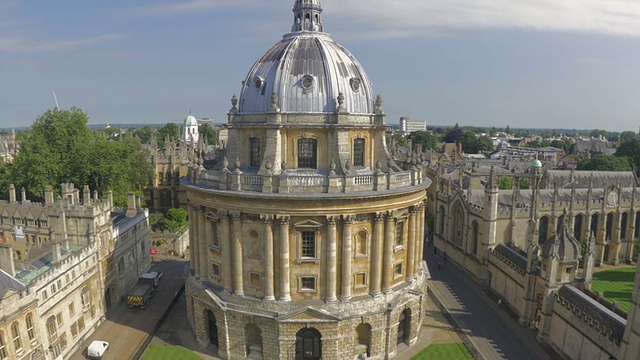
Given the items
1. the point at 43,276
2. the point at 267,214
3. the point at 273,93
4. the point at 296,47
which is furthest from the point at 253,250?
the point at 296,47

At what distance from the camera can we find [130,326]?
1502 inches

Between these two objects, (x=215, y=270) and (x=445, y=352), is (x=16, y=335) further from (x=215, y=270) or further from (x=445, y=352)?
(x=445, y=352)

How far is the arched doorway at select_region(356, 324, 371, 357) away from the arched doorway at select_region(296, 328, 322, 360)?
129 inches

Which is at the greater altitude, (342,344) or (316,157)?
(316,157)

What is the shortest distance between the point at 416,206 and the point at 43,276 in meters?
28.6

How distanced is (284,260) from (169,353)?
12.6m

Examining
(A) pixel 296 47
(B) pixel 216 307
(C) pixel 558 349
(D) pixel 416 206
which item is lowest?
(C) pixel 558 349

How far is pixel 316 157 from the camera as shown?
33875 millimetres

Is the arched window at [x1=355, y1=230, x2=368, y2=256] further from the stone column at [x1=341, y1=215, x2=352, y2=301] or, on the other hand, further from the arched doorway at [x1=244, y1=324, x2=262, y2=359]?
the arched doorway at [x1=244, y1=324, x2=262, y2=359]

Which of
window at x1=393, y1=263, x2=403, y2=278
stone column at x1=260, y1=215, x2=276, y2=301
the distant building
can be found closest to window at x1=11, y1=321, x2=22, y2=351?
the distant building

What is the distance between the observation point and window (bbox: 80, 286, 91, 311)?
117 feet

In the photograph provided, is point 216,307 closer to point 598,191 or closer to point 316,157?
point 316,157

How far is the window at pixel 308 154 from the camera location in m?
33.9

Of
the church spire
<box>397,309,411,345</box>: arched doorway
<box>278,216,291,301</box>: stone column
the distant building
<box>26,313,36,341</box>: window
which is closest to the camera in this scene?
the distant building
